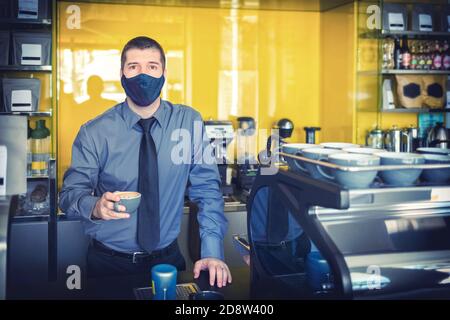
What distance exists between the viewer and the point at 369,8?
420cm

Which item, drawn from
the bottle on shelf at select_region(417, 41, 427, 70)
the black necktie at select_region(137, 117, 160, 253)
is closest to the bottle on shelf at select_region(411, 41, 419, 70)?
the bottle on shelf at select_region(417, 41, 427, 70)

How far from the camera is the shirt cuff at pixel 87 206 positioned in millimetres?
1899

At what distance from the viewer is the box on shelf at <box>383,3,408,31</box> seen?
422 cm

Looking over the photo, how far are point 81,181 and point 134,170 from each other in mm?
249

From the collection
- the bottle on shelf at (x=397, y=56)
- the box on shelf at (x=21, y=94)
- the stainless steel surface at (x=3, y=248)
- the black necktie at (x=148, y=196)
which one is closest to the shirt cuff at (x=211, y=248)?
the black necktie at (x=148, y=196)

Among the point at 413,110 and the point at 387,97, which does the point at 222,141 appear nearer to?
the point at 387,97

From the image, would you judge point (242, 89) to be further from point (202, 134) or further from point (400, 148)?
point (202, 134)

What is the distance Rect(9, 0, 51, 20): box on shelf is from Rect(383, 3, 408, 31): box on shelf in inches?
98.5

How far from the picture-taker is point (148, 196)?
2.24m

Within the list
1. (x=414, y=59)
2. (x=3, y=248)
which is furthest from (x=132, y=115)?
(x=414, y=59)

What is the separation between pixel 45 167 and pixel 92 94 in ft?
2.38

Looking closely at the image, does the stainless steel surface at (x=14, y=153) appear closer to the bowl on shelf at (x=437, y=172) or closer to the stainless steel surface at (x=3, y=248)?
the stainless steel surface at (x=3, y=248)

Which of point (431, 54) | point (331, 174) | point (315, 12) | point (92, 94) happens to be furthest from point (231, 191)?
point (331, 174)

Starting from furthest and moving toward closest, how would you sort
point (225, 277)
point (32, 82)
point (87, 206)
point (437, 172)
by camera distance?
point (32, 82) < point (87, 206) < point (225, 277) < point (437, 172)
